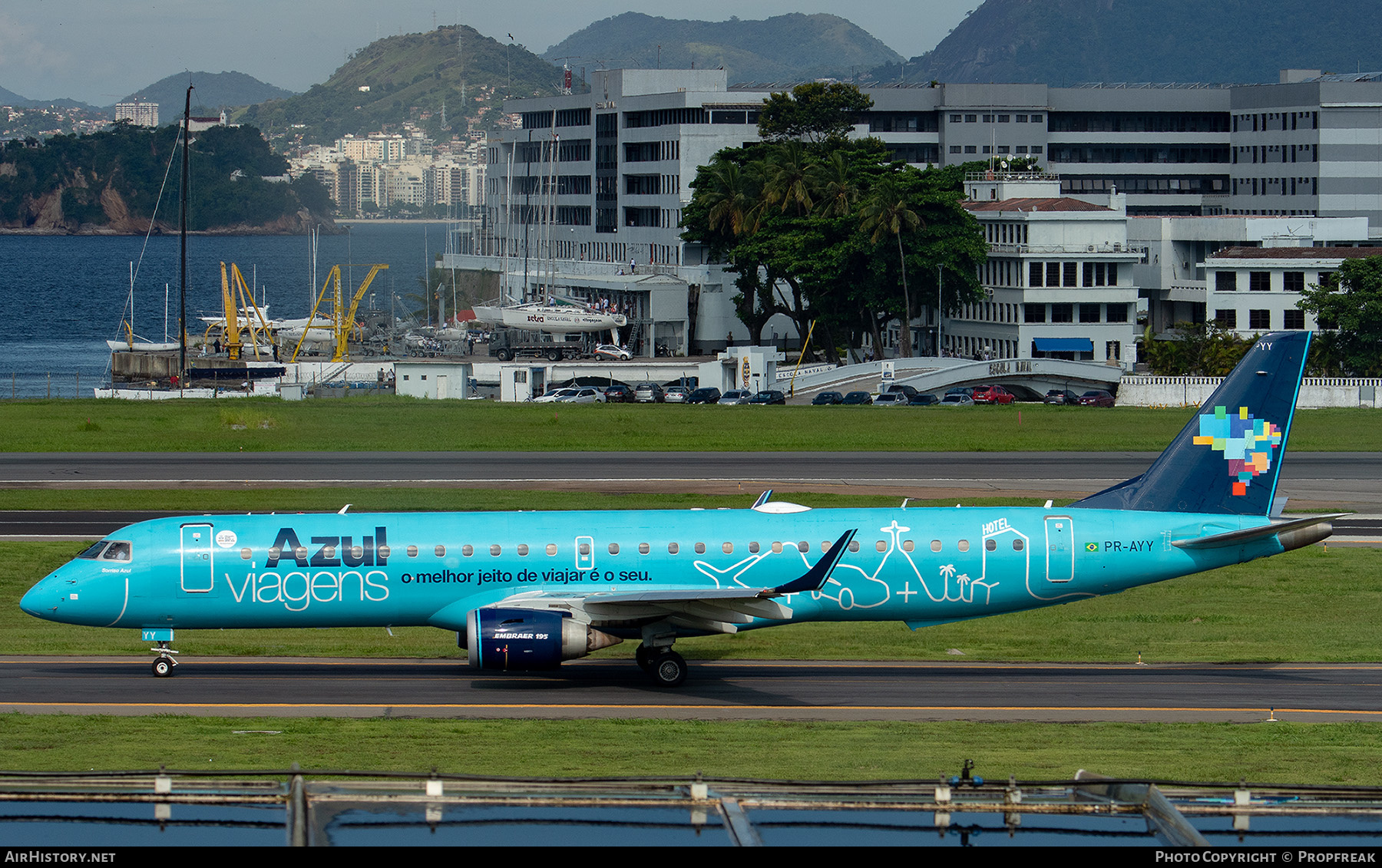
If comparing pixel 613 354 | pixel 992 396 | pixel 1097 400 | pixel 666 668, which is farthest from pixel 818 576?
pixel 613 354

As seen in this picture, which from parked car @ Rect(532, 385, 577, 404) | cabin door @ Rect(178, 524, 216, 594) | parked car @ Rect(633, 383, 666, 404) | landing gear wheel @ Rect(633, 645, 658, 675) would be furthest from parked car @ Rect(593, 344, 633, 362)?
cabin door @ Rect(178, 524, 216, 594)

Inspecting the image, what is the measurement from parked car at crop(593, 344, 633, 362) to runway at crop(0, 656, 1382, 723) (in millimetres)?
97510

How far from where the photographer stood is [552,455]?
238ft

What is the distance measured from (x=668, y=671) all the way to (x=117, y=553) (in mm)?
12682

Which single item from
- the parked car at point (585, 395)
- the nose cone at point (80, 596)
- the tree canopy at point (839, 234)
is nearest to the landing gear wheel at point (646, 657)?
the nose cone at point (80, 596)

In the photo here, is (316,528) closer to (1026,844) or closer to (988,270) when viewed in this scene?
(1026,844)

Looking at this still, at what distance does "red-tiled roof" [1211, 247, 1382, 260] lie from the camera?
4719 inches

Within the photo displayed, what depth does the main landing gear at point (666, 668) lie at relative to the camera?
31.2m

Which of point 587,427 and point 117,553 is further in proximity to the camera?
point 587,427

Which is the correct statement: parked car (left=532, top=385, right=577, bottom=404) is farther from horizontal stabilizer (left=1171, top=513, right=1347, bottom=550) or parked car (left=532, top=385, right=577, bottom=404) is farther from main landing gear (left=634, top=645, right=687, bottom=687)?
horizontal stabilizer (left=1171, top=513, right=1347, bottom=550)

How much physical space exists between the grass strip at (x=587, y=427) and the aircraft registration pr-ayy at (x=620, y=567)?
42883 mm

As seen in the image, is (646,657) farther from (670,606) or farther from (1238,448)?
(1238,448)

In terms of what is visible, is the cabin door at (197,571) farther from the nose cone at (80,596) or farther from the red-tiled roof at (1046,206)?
the red-tiled roof at (1046,206)

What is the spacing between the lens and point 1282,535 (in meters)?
31.6
